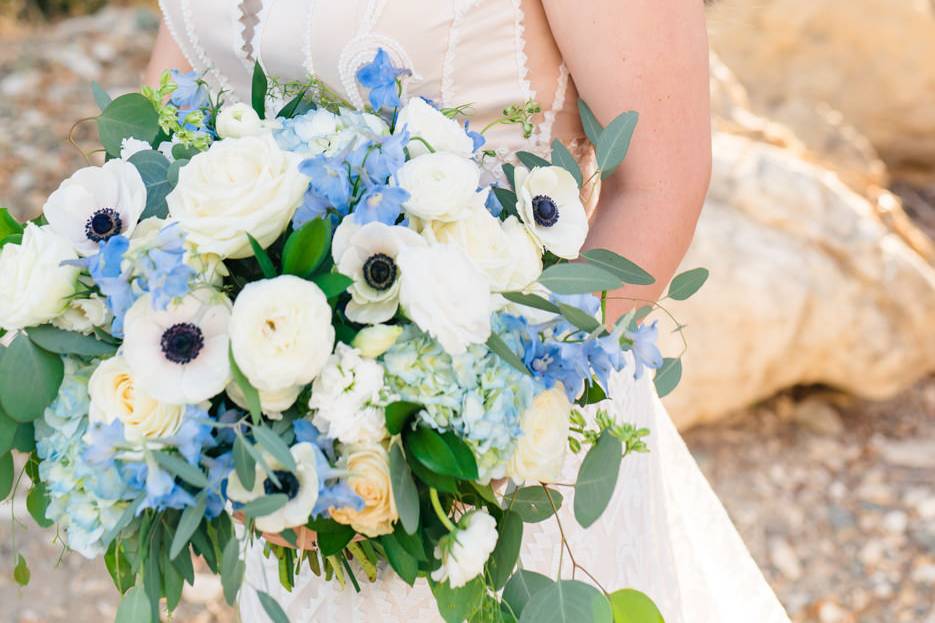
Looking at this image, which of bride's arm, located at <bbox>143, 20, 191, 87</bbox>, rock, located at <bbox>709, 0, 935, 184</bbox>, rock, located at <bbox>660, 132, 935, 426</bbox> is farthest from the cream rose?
rock, located at <bbox>709, 0, 935, 184</bbox>

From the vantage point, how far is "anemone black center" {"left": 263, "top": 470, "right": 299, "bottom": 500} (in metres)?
1.12

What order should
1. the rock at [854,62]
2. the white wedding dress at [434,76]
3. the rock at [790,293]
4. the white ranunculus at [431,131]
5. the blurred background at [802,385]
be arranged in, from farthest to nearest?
the rock at [854,62]
the rock at [790,293]
the blurred background at [802,385]
the white wedding dress at [434,76]
the white ranunculus at [431,131]

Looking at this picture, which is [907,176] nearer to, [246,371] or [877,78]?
[877,78]

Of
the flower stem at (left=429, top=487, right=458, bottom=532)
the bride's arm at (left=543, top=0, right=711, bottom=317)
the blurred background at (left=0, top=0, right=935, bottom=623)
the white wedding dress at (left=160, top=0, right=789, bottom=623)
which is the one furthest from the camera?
the blurred background at (left=0, top=0, right=935, bottom=623)

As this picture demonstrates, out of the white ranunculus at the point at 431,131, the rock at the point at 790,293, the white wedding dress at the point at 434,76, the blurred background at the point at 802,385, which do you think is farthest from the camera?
the rock at the point at 790,293

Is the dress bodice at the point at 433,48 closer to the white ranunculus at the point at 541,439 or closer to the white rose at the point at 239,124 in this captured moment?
the white rose at the point at 239,124

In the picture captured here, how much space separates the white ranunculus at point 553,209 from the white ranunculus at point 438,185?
4.6 inches

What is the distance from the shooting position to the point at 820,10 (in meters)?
5.59

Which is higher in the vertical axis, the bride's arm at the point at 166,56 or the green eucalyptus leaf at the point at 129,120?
the green eucalyptus leaf at the point at 129,120

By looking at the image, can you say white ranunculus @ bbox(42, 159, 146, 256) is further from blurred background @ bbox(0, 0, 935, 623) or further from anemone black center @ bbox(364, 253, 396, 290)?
blurred background @ bbox(0, 0, 935, 623)

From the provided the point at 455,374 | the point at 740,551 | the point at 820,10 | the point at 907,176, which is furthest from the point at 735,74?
the point at 455,374

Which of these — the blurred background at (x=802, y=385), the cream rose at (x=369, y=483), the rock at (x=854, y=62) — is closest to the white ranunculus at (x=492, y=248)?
the cream rose at (x=369, y=483)

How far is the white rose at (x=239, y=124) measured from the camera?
4.29 feet

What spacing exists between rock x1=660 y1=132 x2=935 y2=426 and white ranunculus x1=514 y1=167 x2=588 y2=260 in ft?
8.61
